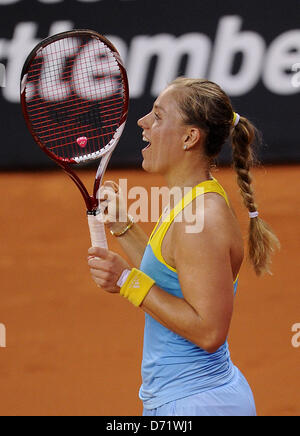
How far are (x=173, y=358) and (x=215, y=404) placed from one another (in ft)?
0.65

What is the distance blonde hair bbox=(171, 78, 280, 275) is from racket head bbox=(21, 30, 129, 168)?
1.40 feet

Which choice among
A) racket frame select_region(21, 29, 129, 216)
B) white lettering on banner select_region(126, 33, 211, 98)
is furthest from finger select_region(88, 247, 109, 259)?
white lettering on banner select_region(126, 33, 211, 98)

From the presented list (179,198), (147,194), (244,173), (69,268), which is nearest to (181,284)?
(179,198)

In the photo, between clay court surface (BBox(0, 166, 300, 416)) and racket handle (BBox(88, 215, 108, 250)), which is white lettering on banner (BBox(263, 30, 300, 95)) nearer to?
clay court surface (BBox(0, 166, 300, 416))

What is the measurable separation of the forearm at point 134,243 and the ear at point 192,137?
0.56 meters

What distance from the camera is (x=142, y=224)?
646 centimetres

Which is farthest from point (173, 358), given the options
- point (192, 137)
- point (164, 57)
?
point (164, 57)

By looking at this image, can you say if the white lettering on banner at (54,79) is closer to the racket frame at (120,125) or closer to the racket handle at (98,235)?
the racket frame at (120,125)

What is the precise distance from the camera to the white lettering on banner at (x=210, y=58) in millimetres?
7727

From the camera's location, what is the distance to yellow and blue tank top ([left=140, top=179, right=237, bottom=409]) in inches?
91.0

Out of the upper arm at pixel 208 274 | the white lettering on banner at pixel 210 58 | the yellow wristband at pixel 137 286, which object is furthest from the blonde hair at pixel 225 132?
the white lettering on banner at pixel 210 58

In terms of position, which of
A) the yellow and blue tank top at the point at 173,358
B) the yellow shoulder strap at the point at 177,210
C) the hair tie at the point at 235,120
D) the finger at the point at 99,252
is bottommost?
the yellow and blue tank top at the point at 173,358

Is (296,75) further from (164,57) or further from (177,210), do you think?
(177,210)

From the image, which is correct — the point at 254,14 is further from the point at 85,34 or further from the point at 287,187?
the point at 85,34
